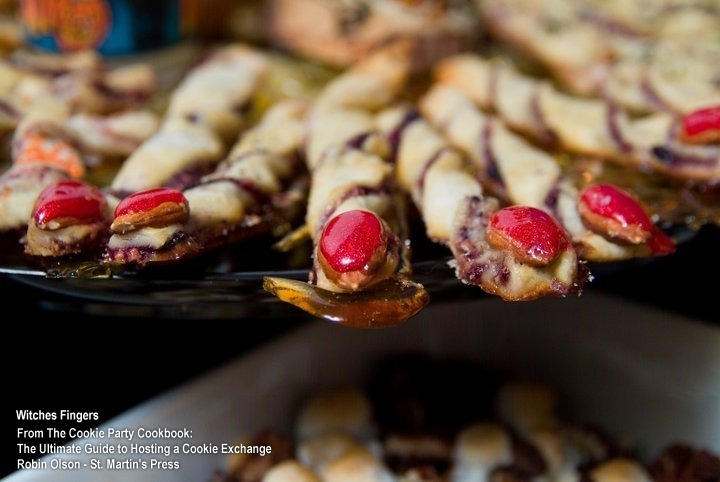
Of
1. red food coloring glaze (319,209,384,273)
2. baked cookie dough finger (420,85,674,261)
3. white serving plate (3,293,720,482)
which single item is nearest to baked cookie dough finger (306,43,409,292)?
red food coloring glaze (319,209,384,273)

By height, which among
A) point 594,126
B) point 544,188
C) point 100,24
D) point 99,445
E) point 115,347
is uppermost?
point 100,24

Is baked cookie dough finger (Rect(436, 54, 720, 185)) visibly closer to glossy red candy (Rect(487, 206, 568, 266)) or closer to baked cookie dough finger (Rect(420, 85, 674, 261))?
baked cookie dough finger (Rect(420, 85, 674, 261))

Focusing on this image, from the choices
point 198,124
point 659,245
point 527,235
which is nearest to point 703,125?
point 659,245

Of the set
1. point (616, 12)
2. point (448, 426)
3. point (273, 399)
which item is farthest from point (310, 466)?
point (616, 12)

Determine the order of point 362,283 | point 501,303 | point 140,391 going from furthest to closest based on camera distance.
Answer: point 501,303
point 140,391
point 362,283

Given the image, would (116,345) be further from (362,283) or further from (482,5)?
(482,5)

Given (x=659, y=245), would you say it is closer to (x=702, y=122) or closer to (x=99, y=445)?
(x=702, y=122)

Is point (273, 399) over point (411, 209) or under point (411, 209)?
under
